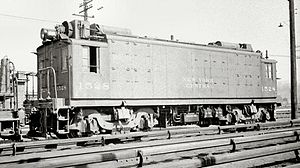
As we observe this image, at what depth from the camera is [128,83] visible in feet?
43.6

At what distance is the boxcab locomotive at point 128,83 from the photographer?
1197 cm

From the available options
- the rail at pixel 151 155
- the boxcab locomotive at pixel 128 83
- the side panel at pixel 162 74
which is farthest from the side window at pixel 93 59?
the rail at pixel 151 155

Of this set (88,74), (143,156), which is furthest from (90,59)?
(143,156)

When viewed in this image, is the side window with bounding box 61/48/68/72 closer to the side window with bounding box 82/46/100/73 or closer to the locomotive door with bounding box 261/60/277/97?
the side window with bounding box 82/46/100/73

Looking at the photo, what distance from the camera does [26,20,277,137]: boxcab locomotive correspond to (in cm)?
1197

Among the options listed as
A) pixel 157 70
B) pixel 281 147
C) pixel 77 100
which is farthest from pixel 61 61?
pixel 281 147

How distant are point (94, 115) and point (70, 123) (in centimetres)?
95

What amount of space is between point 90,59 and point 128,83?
1891 millimetres

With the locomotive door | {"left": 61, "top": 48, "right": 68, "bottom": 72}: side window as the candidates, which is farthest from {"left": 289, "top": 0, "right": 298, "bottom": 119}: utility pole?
{"left": 61, "top": 48, "right": 68, "bottom": 72}: side window

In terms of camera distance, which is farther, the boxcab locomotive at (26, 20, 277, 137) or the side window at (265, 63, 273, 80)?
the side window at (265, 63, 273, 80)

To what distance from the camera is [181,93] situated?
15.1 meters

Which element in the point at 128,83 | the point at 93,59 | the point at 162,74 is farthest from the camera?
the point at 162,74

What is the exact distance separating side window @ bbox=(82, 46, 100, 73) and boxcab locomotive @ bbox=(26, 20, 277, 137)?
0.03m

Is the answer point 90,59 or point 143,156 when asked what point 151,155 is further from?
point 90,59
